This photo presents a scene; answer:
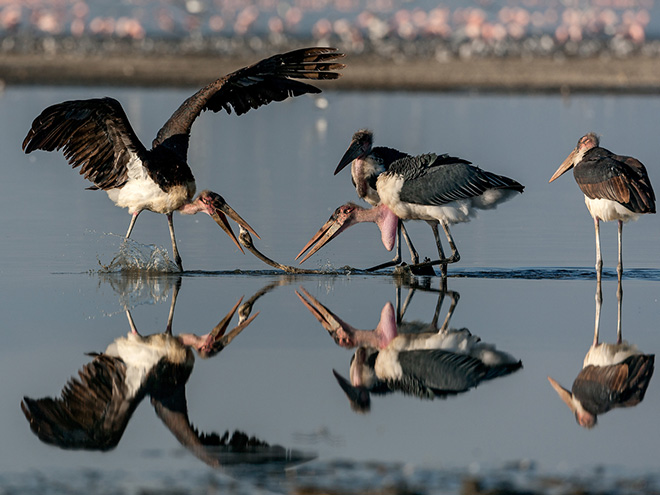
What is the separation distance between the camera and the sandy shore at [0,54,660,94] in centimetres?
2966

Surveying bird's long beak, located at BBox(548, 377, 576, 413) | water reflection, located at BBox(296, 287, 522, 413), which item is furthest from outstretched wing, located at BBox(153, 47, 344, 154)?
bird's long beak, located at BBox(548, 377, 576, 413)

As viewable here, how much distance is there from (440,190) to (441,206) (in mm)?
135

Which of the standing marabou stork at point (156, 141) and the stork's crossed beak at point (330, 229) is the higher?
the standing marabou stork at point (156, 141)

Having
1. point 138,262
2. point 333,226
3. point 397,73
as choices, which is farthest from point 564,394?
point 397,73

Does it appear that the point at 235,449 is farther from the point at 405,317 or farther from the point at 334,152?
the point at 334,152

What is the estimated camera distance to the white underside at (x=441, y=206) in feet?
30.9

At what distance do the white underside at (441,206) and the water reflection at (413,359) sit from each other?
5.97 ft

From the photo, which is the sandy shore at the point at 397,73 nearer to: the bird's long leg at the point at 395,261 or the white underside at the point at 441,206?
the bird's long leg at the point at 395,261

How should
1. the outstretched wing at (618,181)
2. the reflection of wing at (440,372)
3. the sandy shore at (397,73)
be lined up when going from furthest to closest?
the sandy shore at (397,73)
the outstretched wing at (618,181)
the reflection of wing at (440,372)

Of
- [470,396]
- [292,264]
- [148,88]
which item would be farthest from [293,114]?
[470,396]

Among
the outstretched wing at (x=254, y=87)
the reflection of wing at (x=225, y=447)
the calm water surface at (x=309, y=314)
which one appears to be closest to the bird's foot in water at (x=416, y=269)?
the calm water surface at (x=309, y=314)

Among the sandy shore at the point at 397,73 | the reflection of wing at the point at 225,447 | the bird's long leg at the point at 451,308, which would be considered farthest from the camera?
the sandy shore at the point at 397,73

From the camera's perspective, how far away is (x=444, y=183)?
9.37 m

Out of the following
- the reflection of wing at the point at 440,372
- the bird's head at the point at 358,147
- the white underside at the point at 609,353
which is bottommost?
the reflection of wing at the point at 440,372
